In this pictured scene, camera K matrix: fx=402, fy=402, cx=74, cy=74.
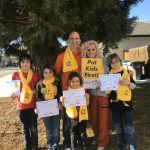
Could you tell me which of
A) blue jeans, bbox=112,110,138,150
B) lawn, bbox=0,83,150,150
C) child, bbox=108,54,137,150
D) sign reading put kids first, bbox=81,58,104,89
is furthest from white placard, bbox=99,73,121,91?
lawn, bbox=0,83,150,150

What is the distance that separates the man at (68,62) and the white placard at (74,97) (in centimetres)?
25

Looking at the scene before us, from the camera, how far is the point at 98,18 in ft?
25.7

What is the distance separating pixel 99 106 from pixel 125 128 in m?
0.63

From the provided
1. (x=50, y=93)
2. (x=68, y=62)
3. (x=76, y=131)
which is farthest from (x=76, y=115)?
(x=68, y=62)

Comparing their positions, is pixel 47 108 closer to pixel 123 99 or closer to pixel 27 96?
pixel 27 96

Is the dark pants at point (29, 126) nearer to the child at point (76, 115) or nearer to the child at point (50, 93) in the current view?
the child at point (50, 93)

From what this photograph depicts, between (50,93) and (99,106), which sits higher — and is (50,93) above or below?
above

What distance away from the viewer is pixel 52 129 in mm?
6438

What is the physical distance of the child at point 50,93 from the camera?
6273 millimetres

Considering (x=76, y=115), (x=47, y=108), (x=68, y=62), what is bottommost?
(x=76, y=115)

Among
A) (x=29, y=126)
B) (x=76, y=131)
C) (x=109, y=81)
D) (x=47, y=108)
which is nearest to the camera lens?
(x=109, y=81)

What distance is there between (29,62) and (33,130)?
110 centimetres

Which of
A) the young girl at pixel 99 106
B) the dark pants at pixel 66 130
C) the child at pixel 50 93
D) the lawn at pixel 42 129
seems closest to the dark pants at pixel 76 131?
the dark pants at pixel 66 130

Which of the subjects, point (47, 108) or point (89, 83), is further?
point (89, 83)
